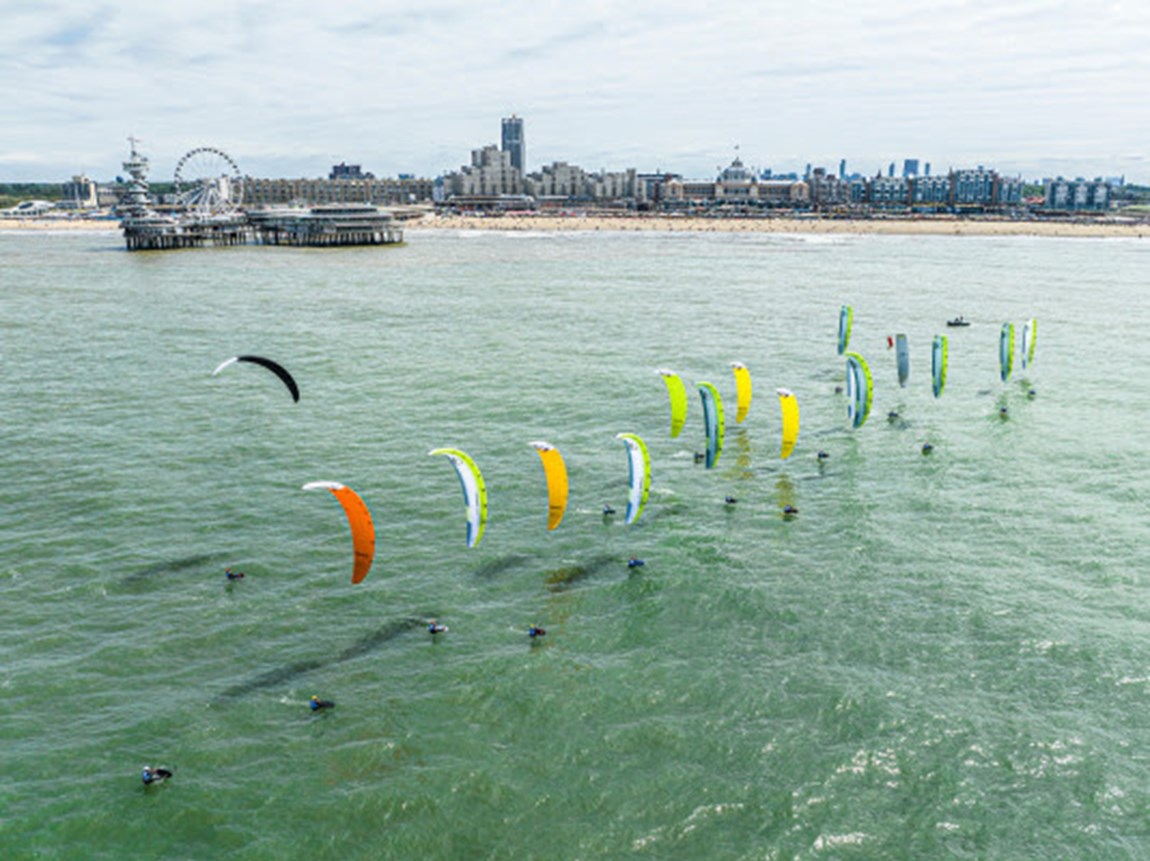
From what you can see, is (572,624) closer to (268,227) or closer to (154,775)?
(154,775)

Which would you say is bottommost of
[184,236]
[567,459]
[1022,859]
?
[1022,859]

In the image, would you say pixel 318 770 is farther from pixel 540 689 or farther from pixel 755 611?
pixel 755 611

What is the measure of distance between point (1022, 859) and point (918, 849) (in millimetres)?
2197

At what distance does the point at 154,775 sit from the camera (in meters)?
20.7

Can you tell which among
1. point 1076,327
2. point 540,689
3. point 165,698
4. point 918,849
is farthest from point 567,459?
point 1076,327

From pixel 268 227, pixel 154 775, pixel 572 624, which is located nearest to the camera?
pixel 154 775

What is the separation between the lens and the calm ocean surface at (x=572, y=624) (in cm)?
2003

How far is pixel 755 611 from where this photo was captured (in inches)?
1124

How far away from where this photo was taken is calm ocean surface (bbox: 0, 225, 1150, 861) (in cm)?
2003

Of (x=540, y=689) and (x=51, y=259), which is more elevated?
(x=51, y=259)

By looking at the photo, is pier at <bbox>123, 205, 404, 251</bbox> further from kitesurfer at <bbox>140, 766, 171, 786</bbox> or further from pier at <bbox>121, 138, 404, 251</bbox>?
kitesurfer at <bbox>140, 766, 171, 786</bbox>

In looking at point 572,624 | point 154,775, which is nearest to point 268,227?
point 572,624

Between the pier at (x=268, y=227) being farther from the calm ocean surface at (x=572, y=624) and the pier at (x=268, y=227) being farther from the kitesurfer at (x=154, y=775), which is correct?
the kitesurfer at (x=154, y=775)

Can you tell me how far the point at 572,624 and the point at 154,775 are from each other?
41.0 feet
